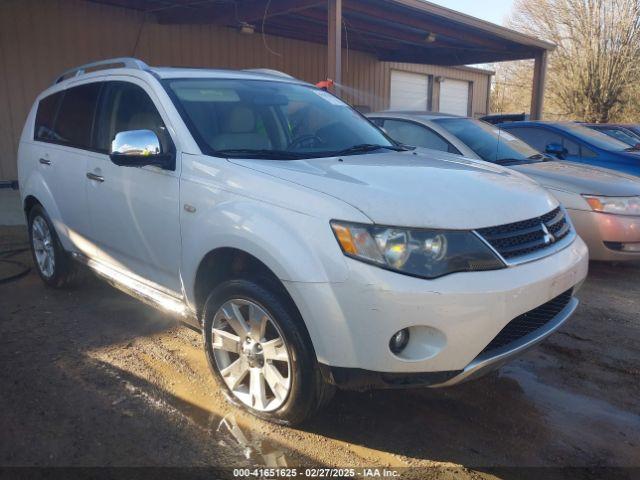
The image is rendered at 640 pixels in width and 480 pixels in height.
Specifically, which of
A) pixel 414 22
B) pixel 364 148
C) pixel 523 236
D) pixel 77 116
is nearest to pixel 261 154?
pixel 364 148

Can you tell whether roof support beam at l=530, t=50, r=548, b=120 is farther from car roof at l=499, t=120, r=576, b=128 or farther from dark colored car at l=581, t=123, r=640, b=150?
car roof at l=499, t=120, r=576, b=128

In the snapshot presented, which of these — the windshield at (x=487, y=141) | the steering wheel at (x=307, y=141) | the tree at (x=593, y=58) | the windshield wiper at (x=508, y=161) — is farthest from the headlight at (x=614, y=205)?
the tree at (x=593, y=58)

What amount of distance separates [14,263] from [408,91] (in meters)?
14.4

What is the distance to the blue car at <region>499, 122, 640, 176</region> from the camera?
22.7 feet

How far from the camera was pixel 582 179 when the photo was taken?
5336 millimetres

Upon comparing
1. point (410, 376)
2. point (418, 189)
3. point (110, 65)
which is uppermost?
point (110, 65)

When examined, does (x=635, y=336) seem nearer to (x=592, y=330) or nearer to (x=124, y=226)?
(x=592, y=330)

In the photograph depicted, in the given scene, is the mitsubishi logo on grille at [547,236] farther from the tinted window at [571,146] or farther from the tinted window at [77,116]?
the tinted window at [571,146]

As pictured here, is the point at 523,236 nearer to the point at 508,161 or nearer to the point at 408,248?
the point at 408,248

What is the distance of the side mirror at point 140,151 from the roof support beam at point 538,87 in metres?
12.2

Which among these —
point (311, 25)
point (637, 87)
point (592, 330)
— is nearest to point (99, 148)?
point (592, 330)

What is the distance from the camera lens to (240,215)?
263cm

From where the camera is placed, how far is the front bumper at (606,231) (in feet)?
16.6

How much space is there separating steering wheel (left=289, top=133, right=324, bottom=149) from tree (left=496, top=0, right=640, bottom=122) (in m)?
26.3
